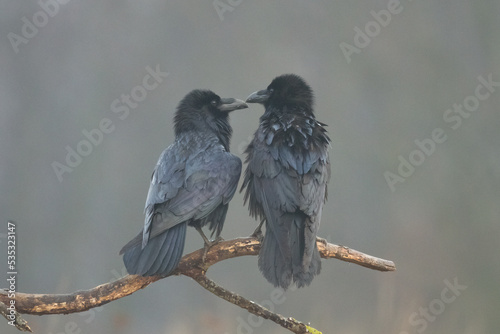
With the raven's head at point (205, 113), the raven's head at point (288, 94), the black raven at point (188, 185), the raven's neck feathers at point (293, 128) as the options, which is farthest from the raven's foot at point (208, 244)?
the raven's head at point (288, 94)

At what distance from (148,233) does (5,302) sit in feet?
2.79

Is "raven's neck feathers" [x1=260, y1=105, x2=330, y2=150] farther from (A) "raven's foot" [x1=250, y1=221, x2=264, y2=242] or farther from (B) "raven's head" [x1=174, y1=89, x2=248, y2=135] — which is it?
(A) "raven's foot" [x1=250, y1=221, x2=264, y2=242]

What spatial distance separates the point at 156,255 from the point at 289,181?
90 cm

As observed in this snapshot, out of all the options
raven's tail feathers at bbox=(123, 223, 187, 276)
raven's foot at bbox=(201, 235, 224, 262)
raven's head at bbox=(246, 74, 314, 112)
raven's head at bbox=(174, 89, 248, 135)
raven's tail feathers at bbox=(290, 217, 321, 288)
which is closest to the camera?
raven's tail feathers at bbox=(123, 223, 187, 276)

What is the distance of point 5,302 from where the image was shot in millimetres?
3252

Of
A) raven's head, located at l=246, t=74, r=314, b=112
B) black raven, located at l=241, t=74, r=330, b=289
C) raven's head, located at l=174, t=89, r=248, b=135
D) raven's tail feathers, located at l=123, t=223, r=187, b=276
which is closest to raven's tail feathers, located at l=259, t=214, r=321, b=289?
black raven, located at l=241, t=74, r=330, b=289

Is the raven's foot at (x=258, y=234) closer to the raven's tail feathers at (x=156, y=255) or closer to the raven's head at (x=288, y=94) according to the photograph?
the raven's tail feathers at (x=156, y=255)

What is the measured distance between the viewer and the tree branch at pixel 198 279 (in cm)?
329

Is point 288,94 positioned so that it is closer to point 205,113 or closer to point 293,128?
point 293,128

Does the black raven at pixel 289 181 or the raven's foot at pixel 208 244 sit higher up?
the black raven at pixel 289 181

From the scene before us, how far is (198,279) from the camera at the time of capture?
3537mm

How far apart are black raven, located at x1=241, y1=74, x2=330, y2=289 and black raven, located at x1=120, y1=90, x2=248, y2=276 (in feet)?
0.69

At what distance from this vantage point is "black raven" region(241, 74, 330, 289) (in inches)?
131

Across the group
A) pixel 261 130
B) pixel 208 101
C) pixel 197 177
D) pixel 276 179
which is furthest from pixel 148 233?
pixel 208 101
